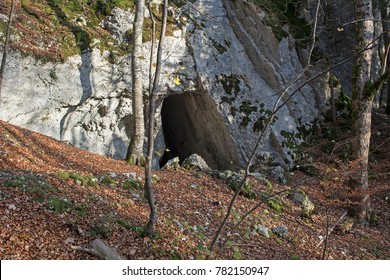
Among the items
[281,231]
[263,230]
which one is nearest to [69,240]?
[263,230]

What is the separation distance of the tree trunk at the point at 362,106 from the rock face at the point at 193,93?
2505 millimetres

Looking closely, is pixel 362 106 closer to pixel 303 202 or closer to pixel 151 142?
pixel 303 202

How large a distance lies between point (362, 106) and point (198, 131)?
20.6ft

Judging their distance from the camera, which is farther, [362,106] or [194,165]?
[194,165]

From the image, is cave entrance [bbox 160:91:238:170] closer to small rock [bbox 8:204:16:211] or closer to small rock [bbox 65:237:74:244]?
small rock [bbox 8:204:16:211]

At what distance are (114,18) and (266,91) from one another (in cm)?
594

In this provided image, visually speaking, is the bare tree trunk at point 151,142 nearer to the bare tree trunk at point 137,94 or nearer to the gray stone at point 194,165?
the bare tree trunk at point 137,94

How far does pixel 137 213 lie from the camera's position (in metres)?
6.80

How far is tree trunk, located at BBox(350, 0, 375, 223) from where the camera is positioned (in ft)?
32.3

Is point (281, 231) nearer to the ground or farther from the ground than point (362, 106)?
nearer to the ground

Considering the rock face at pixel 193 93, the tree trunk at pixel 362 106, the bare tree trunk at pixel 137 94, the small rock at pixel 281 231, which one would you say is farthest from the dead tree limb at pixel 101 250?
the rock face at pixel 193 93

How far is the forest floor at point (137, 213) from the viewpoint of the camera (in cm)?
534

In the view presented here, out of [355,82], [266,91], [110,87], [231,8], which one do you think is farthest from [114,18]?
[355,82]

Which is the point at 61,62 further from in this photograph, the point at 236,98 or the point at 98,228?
the point at 98,228
